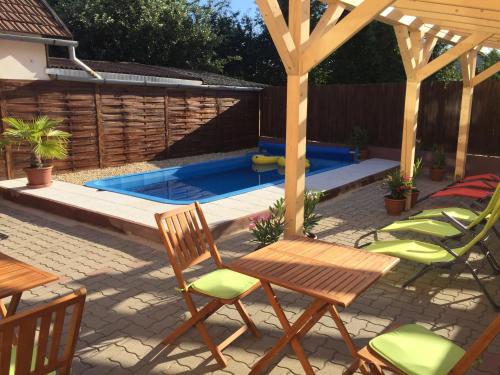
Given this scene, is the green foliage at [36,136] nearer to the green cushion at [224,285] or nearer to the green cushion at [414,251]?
the green cushion at [224,285]

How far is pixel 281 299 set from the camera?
403 cm

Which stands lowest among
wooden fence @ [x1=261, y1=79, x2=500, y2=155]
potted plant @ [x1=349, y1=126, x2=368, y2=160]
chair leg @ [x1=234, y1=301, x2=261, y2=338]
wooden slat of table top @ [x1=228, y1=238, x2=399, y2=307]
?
chair leg @ [x1=234, y1=301, x2=261, y2=338]

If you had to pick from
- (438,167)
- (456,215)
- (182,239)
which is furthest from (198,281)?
(438,167)

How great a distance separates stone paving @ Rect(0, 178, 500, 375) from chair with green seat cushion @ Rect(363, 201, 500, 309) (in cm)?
26

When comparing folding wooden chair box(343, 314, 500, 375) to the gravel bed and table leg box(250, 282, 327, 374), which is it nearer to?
table leg box(250, 282, 327, 374)

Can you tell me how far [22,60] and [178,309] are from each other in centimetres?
789

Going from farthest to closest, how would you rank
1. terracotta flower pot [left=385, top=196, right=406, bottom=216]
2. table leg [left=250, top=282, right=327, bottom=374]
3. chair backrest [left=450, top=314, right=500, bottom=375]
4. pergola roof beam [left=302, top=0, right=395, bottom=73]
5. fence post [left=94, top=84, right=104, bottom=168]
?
fence post [left=94, top=84, right=104, bottom=168] < terracotta flower pot [left=385, top=196, right=406, bottom=216] < pergola roof beam [left=302, top=0, right=395, bottom=73] < table leg [left=250, top=282, right=327, bottom=374] < chair backrest [left=450, top=314, right=500, bottom=375]

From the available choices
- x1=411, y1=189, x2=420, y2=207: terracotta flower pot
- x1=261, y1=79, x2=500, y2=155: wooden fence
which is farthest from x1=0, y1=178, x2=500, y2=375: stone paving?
x1=261, y1=79, x2=500, y2=155: wooden fence

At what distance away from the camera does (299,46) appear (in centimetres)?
423

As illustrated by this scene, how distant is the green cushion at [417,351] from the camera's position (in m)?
2.20

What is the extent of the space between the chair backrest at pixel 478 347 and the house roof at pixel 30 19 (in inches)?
390

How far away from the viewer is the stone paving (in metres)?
3.08

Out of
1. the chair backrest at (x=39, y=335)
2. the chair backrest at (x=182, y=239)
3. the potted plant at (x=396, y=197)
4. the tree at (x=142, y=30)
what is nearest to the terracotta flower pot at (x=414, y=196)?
the potted plant at (x=396, y=197)

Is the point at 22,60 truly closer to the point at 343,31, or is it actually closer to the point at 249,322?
the point at 343,31
